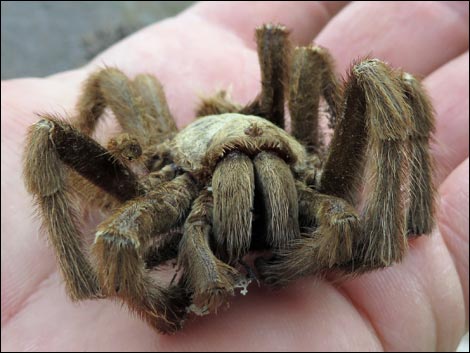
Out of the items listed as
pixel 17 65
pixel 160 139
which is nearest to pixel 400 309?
pixel 160 139

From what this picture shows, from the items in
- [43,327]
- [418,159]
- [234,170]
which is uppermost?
[234,170]

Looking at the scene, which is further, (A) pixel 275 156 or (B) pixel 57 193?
(A) pixel 275 156

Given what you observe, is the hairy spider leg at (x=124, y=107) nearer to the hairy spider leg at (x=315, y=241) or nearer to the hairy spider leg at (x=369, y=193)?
the hairy spider leg at (x=315, y=241)

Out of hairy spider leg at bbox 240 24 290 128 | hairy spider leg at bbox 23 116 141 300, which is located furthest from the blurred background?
hairy spider leg at bbox 23 116 141 300

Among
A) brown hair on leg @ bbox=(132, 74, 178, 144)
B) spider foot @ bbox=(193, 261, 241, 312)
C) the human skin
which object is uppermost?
brown hair on leg @ bbox=(132, 74, 178, 144)

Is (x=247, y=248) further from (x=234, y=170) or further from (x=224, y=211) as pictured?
(x=234, y=170)

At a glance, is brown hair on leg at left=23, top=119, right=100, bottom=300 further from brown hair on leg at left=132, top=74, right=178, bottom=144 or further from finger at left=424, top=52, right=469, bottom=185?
finger at left=424, top=52, right=469, bottom=185

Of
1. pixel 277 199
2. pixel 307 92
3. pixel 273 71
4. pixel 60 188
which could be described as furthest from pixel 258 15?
pixel 60 188

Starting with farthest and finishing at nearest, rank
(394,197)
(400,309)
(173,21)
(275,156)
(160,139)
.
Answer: (173,21) → (160,139) → (400,309) → (275,156) → (394,197)
